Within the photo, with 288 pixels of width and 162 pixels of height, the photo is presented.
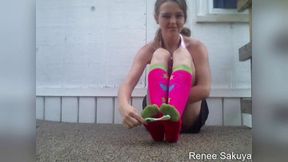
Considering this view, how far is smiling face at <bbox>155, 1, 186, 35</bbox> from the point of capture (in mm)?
576

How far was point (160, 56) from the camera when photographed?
61 cm

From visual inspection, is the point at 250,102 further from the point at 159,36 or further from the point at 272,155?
the point at 159,36

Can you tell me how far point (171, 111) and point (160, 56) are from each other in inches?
4.2

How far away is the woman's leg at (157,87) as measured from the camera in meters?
0.57

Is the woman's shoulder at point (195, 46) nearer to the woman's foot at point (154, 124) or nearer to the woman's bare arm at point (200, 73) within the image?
the woman's bare arm at point (200, 73)

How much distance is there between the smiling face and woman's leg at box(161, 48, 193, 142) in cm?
4

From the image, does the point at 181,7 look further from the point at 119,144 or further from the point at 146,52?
the point at 119,144

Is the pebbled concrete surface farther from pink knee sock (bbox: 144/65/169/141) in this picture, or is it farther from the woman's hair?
the woman's hair

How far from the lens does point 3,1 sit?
1.40 ft

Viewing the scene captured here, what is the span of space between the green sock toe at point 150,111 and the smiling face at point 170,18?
13 centimetres

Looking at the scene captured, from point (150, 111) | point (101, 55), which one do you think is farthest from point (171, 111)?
point (101, 55)

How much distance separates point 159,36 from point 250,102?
7.8 inches

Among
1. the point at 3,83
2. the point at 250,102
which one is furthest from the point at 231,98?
the point at 3,83

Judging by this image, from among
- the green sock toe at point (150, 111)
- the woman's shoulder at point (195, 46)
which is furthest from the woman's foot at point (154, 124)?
the woman's shoulder at point (195, 46)
